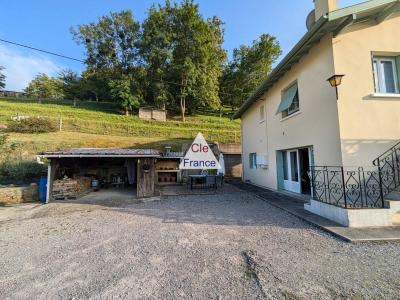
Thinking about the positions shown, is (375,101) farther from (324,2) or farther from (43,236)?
(43,236)

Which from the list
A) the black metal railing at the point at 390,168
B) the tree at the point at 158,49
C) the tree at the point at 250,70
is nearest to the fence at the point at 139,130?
the tree at the point at 158,49

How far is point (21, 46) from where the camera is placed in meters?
10.3

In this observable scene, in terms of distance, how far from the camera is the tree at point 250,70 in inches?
1564

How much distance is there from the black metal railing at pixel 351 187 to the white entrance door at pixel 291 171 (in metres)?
2.71

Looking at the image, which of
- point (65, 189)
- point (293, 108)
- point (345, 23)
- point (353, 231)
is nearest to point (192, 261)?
point (353, 231)

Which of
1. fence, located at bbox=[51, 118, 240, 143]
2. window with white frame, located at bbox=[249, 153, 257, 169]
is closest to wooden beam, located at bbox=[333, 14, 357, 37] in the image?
window with white frame, located at bbox=[249, 153, 257, 169]

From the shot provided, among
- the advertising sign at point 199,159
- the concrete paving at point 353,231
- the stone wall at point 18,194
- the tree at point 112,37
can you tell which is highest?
the tree at point 112,37

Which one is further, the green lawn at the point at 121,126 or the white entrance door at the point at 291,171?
the green lawn at the point at 121,126

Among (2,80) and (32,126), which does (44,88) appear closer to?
(2,80)

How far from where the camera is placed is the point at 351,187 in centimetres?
621

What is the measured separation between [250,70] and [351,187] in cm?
3809

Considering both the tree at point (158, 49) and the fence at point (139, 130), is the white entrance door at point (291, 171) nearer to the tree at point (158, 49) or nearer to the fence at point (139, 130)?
the fence at point (139, 130)

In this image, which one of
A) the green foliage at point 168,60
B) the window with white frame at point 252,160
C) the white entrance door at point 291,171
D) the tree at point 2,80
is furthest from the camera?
the tree at point 2,80

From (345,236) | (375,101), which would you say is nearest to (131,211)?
(345,236)
